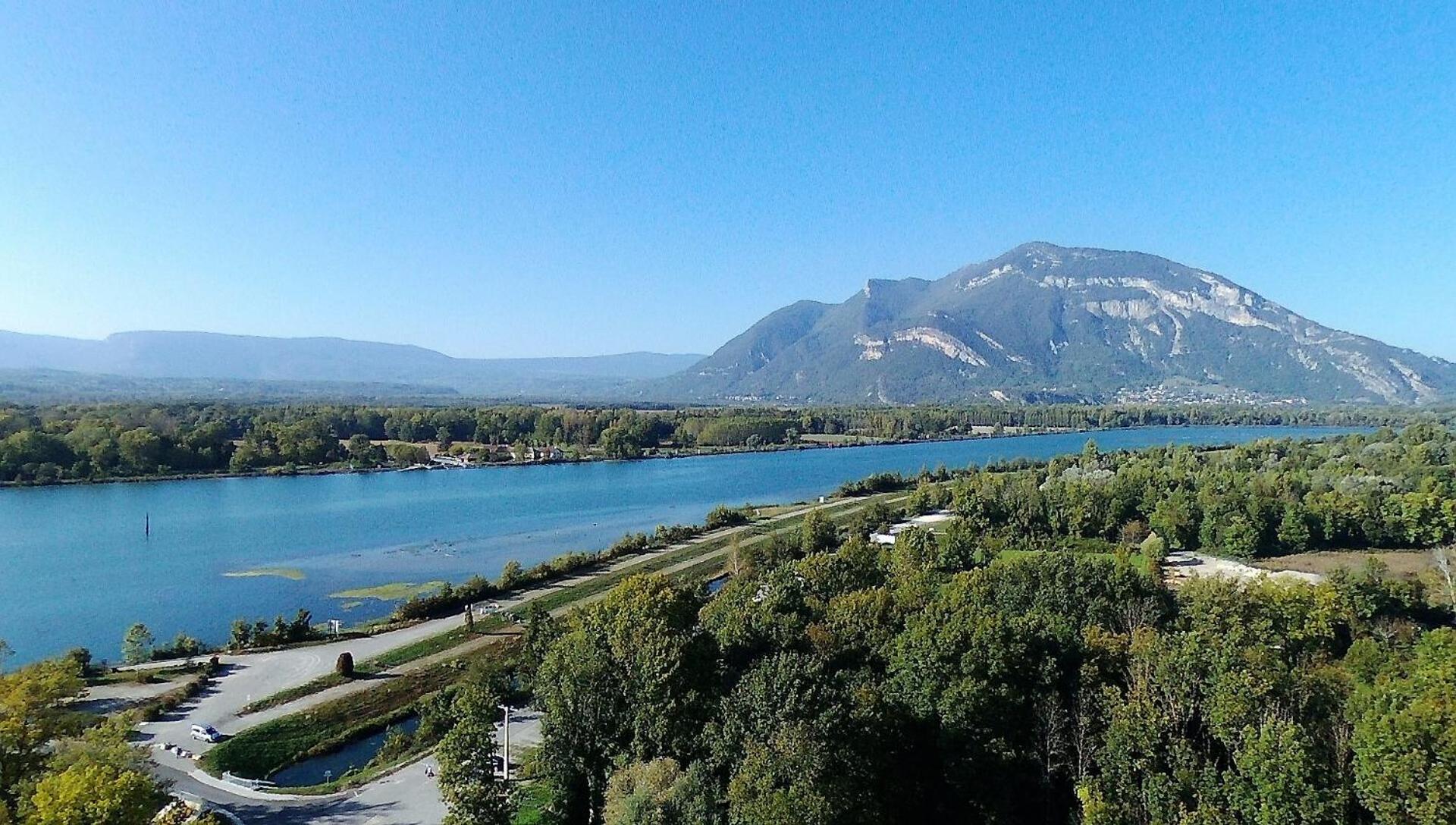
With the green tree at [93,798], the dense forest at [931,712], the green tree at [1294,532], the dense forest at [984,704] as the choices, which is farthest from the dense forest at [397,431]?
the green tree at [93,798]

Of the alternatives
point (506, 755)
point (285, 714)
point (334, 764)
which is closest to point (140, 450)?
point (285, 714)

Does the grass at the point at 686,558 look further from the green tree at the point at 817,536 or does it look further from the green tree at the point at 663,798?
the green tree at the point at 663,798

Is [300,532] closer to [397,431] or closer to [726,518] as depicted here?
[726,518]

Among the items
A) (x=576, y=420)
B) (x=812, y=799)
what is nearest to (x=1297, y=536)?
(x=812, y=799)

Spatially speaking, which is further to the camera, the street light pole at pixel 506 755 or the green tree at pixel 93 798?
the street light pole at pixel 506 755

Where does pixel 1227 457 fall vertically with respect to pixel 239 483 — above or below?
above

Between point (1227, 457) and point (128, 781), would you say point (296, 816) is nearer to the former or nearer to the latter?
point (128, 781)
